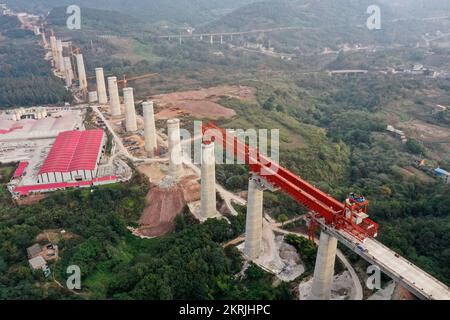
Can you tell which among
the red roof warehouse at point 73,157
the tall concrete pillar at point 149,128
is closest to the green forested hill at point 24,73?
the red roof warehouse at point 73,157

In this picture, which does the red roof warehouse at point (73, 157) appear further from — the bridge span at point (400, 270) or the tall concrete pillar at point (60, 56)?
the tall concrete pillar at point (60, 56)

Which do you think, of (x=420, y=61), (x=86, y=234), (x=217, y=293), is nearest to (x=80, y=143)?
(x=86, y=234)

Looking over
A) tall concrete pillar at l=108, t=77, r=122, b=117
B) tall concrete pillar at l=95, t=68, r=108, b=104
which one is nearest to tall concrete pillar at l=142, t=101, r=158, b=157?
tall concrete pillar at l=108, t=77, r=122, b=117

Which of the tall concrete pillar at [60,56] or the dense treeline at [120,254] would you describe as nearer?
the dense treeline at [120,254]

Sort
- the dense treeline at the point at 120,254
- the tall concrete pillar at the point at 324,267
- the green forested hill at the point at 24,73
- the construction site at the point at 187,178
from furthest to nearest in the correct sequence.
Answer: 1. the green forested hill at the point at 24,73
2. the dense treeline at the point at 120,254
3. the tall concrete pillar at the point at 324,267
4. the construction site at the point at 187,178

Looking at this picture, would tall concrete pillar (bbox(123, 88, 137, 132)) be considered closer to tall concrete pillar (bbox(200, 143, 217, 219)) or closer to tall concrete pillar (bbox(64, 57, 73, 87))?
tall concrete pillar (bbox(200, 143, 217, 219))

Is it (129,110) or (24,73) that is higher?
(24,73)

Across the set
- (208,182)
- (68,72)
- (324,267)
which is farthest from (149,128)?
(68,72)

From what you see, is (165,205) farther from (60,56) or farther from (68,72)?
(60,56)
